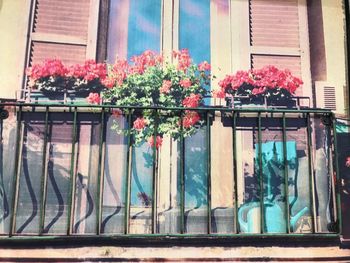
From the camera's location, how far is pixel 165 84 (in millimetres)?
3152

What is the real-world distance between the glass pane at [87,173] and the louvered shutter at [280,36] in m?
1.28

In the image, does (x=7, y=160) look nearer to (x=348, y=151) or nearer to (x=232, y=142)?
(x=232, y=142)

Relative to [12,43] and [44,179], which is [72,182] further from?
[12,43]

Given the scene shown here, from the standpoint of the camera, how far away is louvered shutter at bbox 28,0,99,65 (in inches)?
122

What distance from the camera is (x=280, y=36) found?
3.31 meters

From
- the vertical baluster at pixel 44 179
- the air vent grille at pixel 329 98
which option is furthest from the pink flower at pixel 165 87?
the air vent grille at pixel 329 98

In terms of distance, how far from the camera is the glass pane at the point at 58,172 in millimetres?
2859

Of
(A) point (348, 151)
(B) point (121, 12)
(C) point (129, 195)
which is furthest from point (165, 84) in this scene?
Answer: (A) point (348, 151)

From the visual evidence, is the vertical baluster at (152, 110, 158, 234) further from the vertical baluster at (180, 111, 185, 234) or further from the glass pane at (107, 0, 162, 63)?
the glass pane at (107, 0, 162, 63)

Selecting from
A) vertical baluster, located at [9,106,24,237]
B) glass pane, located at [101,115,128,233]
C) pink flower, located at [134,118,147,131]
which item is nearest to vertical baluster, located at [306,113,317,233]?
pink flower, located at [134,118,147,131]

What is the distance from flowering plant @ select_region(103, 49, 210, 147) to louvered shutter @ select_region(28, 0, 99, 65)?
0.95 ft

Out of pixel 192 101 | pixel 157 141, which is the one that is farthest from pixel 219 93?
pixel 157 141

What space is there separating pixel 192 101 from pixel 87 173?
904mm

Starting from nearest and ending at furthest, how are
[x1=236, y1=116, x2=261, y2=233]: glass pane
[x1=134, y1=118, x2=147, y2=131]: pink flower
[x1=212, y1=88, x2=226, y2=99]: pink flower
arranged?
[x1=236, y1=116, x2=261, y2=233]: glass pane
[x1=134, y1=118, x2=147, y2=131]: pink flower
[x1=212, y1=88, x2=226, y2=99]: pink flower
